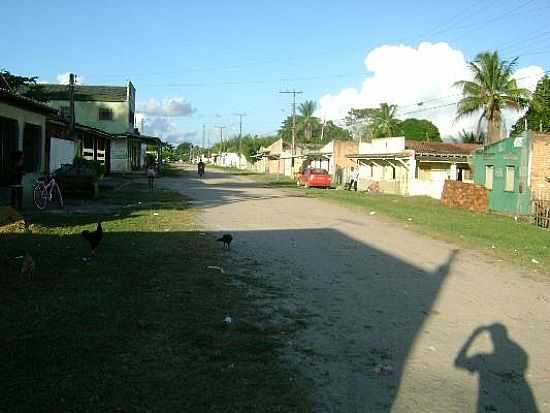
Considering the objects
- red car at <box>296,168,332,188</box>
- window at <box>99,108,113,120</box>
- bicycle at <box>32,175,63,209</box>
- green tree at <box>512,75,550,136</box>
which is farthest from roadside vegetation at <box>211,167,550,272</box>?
window at <box>99,108,113,120</box>

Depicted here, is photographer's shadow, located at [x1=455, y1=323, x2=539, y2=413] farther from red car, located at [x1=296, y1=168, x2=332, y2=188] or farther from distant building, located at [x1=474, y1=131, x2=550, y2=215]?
red car, located at [x1=296, y1=168, x2=332, y2=188]

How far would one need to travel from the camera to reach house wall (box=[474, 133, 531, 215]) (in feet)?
79.5

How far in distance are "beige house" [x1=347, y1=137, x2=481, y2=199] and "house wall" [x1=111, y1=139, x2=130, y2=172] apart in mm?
21232

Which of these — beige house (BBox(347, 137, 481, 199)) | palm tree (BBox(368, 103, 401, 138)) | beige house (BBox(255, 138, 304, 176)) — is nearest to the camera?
beige house (BBox(347, 137, 481, 199))

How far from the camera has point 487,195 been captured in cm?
2728

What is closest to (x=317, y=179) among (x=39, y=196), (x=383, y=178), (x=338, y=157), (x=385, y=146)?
(x=383, y=178)

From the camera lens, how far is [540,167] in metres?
23.9

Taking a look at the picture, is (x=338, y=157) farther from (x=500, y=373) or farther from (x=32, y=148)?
(x=500, y=373)

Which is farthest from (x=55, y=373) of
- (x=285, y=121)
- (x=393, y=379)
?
(x=285, y=121)

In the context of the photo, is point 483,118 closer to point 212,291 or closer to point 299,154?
point 299,154

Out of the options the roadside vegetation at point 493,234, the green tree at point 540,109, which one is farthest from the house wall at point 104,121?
the roadside vegetation at point 493,234

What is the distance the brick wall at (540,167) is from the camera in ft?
78.2

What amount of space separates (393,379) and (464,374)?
0.68m

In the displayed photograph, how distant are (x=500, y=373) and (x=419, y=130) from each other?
82138 millimetres
